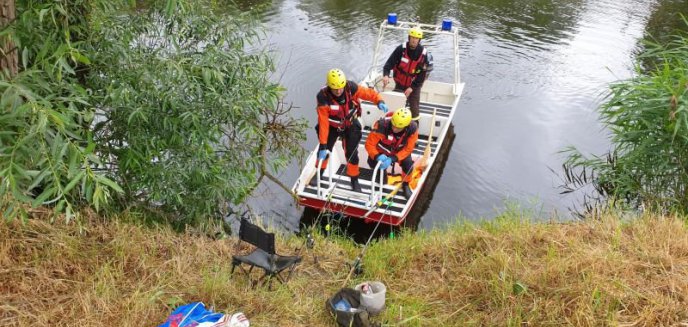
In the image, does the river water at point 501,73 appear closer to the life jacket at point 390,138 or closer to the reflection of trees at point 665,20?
the reflection of trees at point 665,20

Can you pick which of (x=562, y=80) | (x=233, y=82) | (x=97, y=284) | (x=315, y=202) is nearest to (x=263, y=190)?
(x=315, y=202)

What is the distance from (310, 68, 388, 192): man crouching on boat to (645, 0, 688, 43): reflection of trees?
383 inches

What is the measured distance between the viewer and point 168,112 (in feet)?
14.4

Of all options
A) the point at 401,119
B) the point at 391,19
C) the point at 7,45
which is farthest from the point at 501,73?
the point at 7,45

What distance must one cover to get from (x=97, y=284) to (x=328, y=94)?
412 centimetres

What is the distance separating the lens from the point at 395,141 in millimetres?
7258

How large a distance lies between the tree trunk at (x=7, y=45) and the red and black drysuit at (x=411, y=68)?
19.9ft

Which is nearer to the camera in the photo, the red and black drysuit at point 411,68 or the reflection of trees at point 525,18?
the red and black drysuit at point 411,68

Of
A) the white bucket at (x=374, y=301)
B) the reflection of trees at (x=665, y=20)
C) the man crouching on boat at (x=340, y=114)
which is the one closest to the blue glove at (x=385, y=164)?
the man crouching on boat at (x=340, y=114)

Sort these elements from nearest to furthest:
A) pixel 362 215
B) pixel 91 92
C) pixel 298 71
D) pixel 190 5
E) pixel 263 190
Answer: pixel 91 92, pixel 190 5, pixel 362 215, pixel 263 190, pixel 298 71

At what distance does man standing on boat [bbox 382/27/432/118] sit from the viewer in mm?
8836

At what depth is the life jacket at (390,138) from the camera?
7.21m

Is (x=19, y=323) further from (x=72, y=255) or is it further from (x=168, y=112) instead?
(x=168, y=112)

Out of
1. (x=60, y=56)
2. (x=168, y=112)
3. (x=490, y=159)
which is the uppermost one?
(x=60, y=56)
